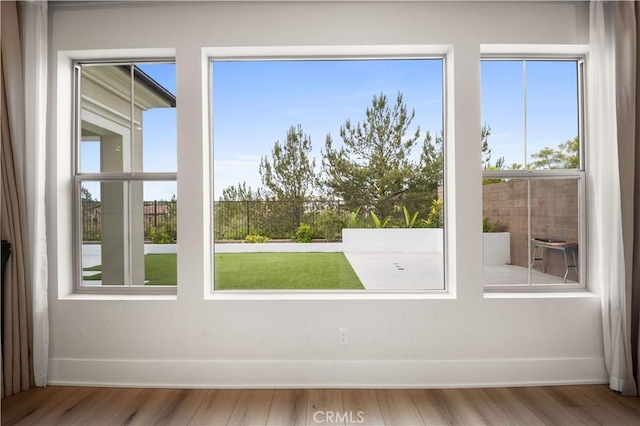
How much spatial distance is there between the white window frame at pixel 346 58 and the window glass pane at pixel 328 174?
0.13ft

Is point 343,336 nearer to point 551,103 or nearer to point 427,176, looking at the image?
point 427,176

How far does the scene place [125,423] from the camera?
217 cm

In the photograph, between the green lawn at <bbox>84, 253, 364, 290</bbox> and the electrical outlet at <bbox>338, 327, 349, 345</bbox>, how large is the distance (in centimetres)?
34

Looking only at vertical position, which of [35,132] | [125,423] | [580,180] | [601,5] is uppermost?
[601,5]

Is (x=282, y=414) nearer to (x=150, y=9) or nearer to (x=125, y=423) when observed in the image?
(x=125, y=423)

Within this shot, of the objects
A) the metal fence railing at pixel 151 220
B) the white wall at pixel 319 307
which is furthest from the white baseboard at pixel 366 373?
the metal fence railing at pixel 151 220

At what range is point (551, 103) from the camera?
9.29 ft

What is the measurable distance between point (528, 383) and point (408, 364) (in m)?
0.90

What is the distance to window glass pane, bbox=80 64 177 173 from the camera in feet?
9.42

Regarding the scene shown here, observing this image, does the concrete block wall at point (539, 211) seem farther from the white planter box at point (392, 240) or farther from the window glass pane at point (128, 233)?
the window glass pane at point (128, 233)

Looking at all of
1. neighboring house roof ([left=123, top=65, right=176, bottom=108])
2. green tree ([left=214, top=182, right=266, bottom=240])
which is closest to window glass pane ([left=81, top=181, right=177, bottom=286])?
green tree ([left=214, top=182, right=266, bottom=240])

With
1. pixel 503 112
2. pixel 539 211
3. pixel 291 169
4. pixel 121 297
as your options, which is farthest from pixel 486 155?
pixel 121 297

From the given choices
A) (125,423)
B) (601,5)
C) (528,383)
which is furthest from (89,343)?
(601,5)

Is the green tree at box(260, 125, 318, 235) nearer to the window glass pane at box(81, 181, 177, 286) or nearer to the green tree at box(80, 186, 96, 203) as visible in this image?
the window glass pane at box(81, 181, 177, 286)
